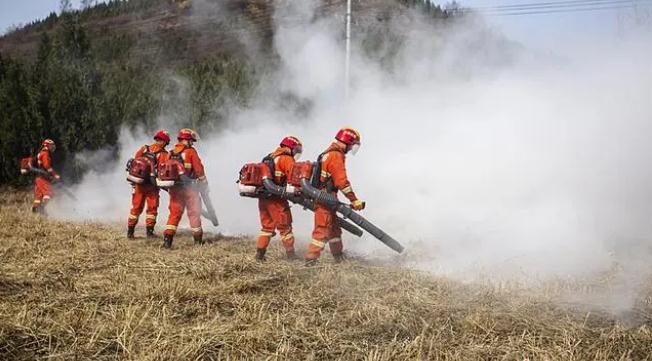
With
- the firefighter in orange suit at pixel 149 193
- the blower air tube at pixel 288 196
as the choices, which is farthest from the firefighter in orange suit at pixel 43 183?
the blower air tube at pixel 288 196

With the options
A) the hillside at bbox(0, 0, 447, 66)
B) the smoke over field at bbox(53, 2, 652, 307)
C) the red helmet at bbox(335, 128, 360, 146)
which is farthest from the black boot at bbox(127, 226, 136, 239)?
the hillside at bbox(0, 0, 447, 66)

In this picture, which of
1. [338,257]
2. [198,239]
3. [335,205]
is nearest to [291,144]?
[335,205]

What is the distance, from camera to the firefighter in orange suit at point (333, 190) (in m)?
6.58

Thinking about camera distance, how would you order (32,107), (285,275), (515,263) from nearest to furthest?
(285,275), (515,263), (32,107)

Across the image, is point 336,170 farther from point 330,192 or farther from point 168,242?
point 168,242

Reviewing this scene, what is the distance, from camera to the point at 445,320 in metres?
4.32

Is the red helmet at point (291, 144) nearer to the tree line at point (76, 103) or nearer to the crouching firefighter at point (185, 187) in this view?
the crouching firefighter at point (185, 187)

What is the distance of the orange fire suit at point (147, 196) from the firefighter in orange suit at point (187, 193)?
51 cm

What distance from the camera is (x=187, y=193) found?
26.5ft

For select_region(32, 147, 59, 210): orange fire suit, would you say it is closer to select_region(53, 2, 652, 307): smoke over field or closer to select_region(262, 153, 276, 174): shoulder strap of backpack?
select_region(53, 2, 652, 307): smoke over field

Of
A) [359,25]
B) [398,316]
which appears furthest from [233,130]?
[398,316]

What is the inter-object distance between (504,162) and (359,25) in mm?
6171

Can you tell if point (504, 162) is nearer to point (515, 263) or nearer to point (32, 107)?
point (515, 263)

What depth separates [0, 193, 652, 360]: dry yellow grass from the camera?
11.7 feet
